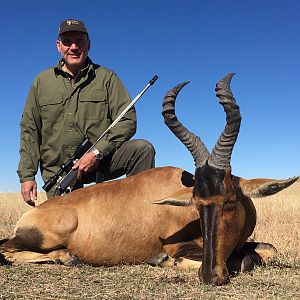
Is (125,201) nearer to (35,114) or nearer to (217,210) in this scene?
(217,210)

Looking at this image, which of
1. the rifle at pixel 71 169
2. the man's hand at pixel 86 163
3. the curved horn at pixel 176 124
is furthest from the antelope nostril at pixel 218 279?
the rifle at pixel 71 169

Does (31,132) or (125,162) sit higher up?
(31,132)

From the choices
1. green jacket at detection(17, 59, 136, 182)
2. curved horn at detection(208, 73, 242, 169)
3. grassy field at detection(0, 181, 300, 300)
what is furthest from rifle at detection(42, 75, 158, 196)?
curved horn at detection(208, 73, 242, 169)

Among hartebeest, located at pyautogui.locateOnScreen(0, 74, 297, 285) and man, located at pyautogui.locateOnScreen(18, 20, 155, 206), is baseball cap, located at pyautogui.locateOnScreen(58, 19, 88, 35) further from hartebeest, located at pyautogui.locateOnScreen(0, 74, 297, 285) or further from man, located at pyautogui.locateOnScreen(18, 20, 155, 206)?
hartebeest, located at pyautogui.locateOnScreen(0, 74, 297, 285)

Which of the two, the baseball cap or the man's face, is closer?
the baseball cap

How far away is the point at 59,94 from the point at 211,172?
408cm

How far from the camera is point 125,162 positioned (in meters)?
8.14

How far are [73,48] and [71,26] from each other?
0.36 meters

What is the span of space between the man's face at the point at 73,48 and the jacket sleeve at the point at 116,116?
2.07 ft

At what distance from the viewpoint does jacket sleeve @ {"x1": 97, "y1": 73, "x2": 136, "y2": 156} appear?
796 centimetres

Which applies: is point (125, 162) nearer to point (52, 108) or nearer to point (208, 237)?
point (52, 108)

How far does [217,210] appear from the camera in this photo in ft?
16.4

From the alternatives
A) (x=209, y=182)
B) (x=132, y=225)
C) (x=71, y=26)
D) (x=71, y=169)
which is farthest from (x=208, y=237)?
(x=71, y=26)

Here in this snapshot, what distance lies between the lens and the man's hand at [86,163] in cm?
757
